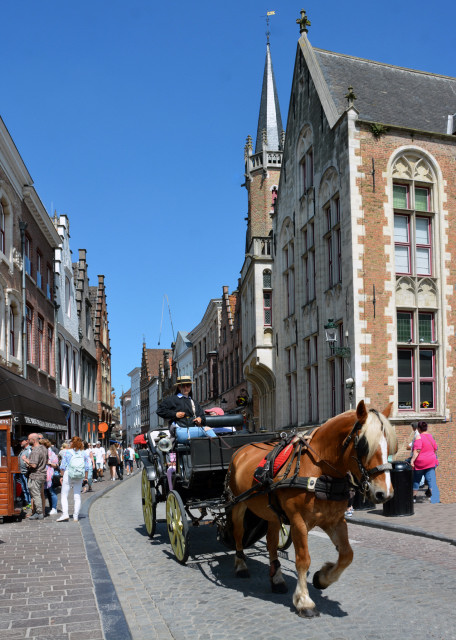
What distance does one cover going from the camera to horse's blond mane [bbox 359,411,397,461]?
5.34 meters

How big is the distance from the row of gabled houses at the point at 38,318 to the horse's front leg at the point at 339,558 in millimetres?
10325

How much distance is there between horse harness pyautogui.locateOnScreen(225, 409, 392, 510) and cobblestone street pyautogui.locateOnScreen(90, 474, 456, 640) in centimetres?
94

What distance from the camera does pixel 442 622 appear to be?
545 cm

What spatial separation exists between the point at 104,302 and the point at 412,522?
43.0 meters

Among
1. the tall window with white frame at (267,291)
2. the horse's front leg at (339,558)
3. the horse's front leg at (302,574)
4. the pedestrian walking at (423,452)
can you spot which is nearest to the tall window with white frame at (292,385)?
the tall window with white frame at (267,291)

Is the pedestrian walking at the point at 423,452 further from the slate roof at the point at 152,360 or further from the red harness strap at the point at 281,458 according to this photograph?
the slate roof at the point at 152,360

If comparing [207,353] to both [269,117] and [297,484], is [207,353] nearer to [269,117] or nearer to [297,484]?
[269,117]

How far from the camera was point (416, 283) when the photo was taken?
62.4 ft

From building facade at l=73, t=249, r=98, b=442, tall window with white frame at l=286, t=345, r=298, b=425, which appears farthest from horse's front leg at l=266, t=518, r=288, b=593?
building facade at l=73, t=249, r=98, b=442

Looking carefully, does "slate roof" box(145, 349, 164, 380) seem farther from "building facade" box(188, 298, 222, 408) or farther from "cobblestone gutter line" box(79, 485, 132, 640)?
"cobblestone gutter line" box(79, 485, 132, 640)

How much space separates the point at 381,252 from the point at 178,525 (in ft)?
40.9

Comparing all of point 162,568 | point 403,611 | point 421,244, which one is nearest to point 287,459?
point 403,611

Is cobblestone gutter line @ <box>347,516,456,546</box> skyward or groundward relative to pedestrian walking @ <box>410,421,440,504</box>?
groundward

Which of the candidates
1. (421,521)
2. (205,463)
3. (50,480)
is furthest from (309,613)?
(50,480)
